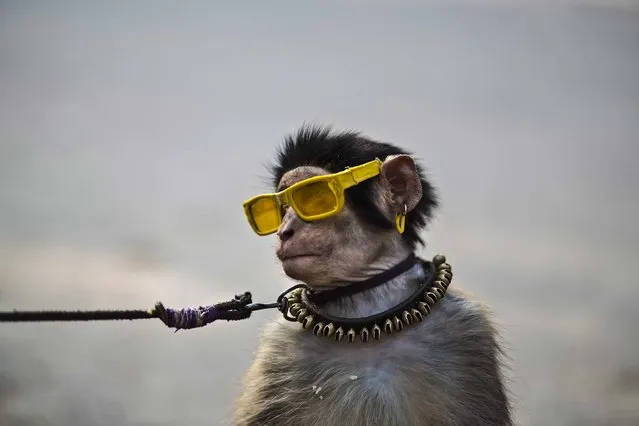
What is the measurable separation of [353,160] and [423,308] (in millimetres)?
499

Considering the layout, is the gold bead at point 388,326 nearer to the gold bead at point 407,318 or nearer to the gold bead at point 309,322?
the gold bead at point 407,318

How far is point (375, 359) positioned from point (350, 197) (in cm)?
48

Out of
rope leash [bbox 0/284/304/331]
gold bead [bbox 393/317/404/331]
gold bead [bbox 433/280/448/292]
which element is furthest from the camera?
gold bead [bbox 433/280/448/292]

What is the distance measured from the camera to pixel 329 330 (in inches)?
93.7

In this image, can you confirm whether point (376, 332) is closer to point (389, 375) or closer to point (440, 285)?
point (389, 375)

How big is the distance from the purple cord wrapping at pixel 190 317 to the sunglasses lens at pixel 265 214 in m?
0.30

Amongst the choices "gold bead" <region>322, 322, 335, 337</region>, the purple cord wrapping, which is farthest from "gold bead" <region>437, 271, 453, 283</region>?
the purple cord wrapping

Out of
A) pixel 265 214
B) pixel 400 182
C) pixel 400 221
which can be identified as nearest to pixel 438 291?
pixel 400 221

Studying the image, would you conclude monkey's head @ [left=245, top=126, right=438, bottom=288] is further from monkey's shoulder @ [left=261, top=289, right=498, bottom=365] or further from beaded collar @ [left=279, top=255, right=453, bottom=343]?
monkey's shoulder @ [left=261, top=289, right=498, bottom=365]

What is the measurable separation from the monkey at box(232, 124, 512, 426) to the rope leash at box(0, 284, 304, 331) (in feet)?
0.46

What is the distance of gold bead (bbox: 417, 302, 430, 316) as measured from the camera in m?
2.37

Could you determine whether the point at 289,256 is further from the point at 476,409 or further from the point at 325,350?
the point at 476,409

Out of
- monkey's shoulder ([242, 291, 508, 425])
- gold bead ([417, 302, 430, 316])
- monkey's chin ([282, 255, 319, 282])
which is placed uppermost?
monkey's chin ([282, 255, 319, 282])

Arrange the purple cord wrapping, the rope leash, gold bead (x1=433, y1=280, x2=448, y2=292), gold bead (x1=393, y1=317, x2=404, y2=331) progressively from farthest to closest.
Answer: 1. gold bead (x1=433, y1=280, x2=448, y2=292)
2. gold bead (x1=393, y1=317, x2=404, y2=331)
3. the purple cord wrapping
4. the rope leash
